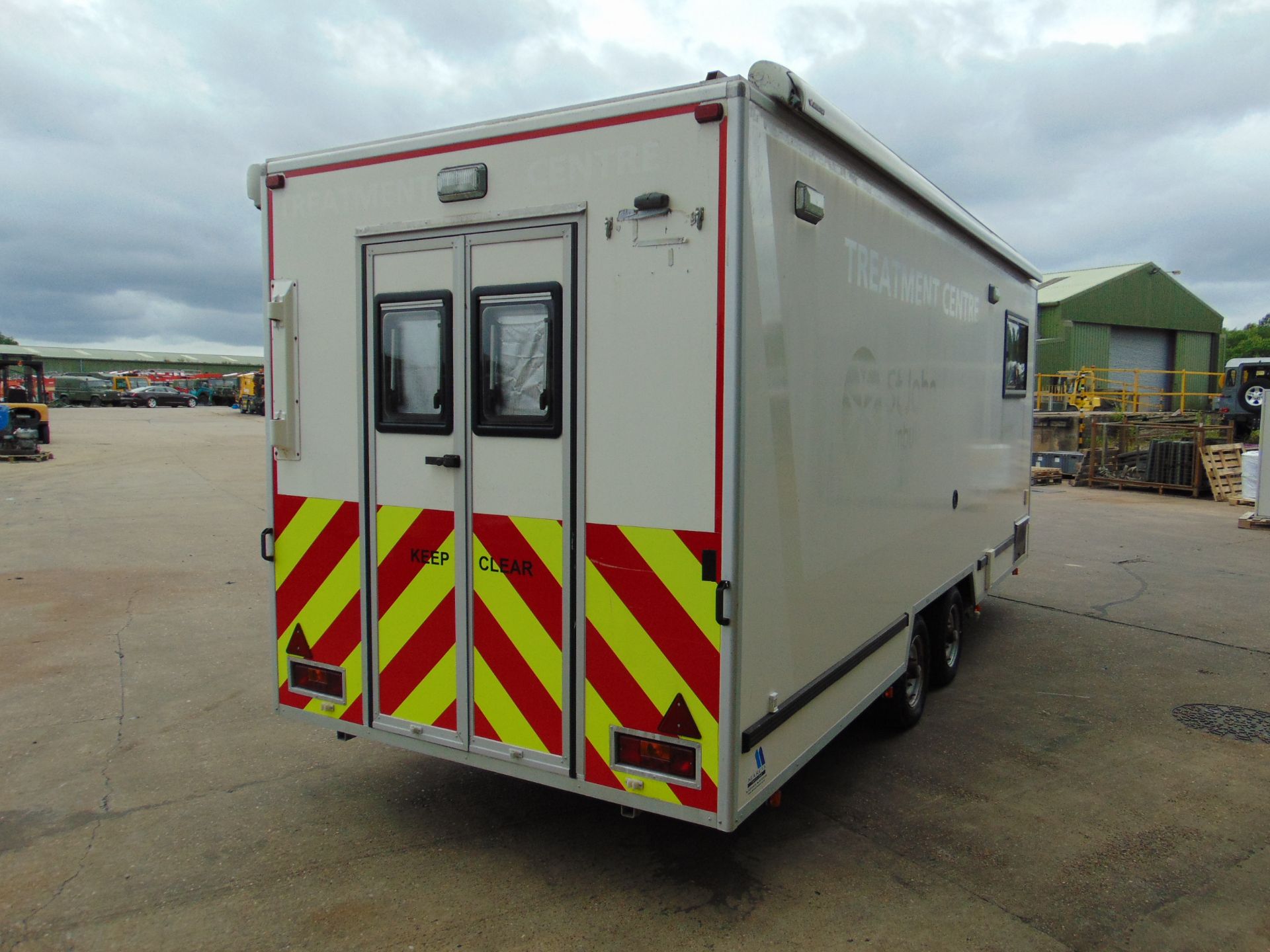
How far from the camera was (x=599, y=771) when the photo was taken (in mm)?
3410

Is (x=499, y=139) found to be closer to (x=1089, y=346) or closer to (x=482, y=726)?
(x=482, y=726)

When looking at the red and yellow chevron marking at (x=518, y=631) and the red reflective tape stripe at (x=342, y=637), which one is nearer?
the red and yellow chevron marking at (x=518, y=631)

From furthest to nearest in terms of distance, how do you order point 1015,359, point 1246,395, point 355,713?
point 1246,395 < point 1015,359 < point 355,713

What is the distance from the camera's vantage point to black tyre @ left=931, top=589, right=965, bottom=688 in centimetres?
582

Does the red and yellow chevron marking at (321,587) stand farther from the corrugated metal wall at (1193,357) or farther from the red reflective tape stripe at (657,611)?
the corrugated metal wall at (1193,357)

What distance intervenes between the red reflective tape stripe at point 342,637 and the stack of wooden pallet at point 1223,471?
16730 mm

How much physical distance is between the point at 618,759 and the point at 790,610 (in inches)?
33.3

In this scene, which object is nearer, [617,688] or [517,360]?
[617,688]

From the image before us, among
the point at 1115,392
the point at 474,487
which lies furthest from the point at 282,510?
the point at 1115,392

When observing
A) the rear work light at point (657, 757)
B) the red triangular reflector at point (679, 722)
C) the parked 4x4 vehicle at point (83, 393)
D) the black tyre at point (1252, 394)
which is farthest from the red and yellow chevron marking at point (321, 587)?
the parked 4x4 vehicle at point (83, 393)

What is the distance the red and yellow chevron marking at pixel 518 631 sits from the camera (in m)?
3.49

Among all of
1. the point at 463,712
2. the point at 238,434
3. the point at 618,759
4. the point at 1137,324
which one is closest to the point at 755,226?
the point at 618,759

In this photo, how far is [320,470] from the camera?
4031 millimetres

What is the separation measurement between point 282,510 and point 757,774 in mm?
2391
